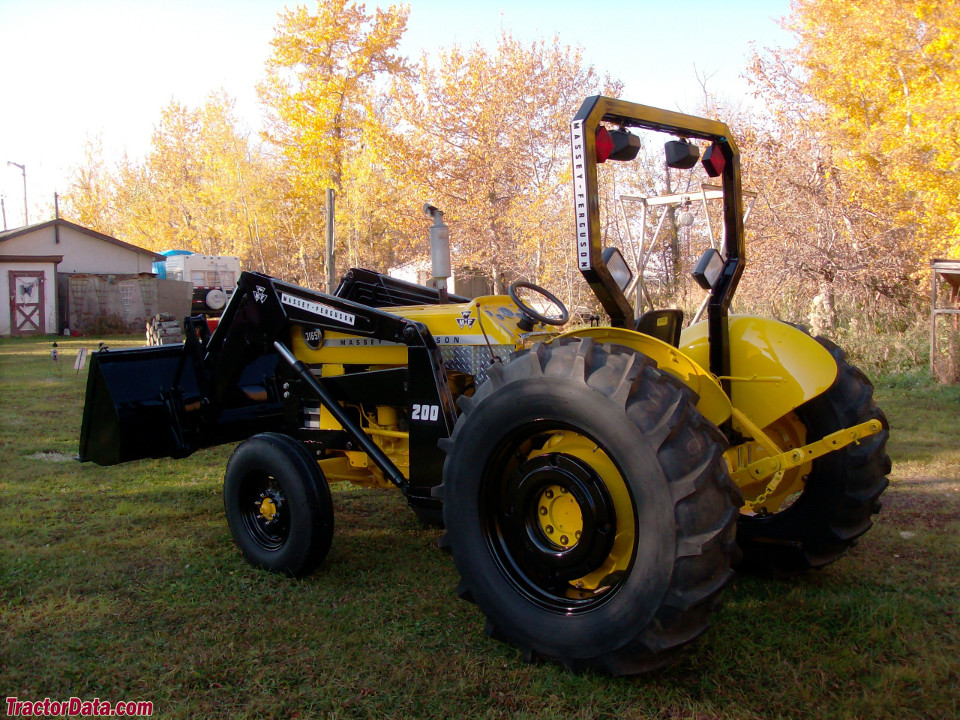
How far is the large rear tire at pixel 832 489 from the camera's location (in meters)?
3.72

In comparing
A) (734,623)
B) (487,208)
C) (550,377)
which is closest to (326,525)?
(550,377)

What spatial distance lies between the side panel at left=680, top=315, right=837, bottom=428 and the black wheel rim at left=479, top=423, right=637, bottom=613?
1.12 m

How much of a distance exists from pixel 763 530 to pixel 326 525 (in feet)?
7.55

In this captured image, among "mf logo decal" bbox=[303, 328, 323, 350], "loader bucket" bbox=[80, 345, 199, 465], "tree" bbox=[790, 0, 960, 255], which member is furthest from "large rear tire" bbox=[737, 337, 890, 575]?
"tree" bbox=[790, 0, 960, 255]

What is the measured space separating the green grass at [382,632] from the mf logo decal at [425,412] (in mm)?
890

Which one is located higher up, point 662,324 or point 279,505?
point 662,324

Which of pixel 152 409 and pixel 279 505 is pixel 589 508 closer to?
pixel 279 505

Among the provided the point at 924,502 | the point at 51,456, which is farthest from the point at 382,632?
the point at 51,456

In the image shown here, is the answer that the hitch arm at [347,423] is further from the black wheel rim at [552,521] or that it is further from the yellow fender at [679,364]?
the yellow fender at [679,364]

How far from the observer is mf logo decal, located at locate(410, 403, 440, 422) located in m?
4.03

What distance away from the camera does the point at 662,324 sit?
3900 mm

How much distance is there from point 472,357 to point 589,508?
1.38 m
